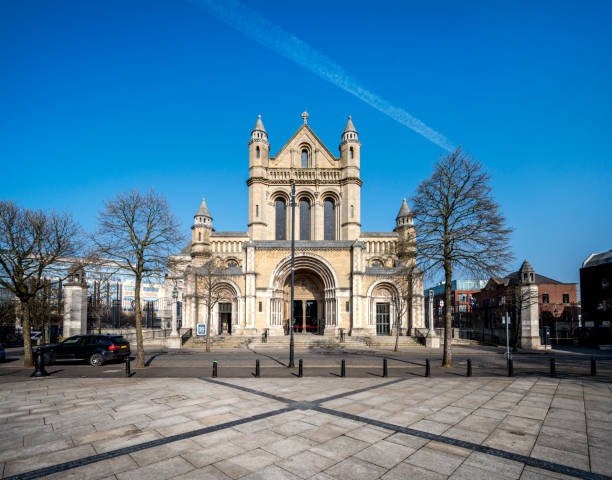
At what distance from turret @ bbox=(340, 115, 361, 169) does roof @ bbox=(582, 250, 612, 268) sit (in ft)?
110

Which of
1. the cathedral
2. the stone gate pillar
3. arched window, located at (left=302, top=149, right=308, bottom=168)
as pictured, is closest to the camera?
the stone gate pillar

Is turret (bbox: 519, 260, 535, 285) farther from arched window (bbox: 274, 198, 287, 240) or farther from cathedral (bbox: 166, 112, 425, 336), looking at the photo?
arched window (bbox: 274, 198, 287, 240)

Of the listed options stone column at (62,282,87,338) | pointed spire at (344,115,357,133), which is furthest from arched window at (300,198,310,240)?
stone column at (62,282,87,338)

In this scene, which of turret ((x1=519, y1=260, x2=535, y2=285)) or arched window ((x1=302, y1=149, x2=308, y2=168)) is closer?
turret ((x1=519, y1=260, x2=535, y2=285))

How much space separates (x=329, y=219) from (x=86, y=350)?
28.9 meters

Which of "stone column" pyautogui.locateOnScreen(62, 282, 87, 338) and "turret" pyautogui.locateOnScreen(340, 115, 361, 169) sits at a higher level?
"turret" pyautogui.locateOnScreen(340, 115, 361, 169)

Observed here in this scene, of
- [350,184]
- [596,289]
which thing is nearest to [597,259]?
[596,289]

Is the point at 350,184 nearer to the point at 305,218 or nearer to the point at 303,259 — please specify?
→ the point at 305,218

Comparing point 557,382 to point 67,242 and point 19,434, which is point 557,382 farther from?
point 67,242

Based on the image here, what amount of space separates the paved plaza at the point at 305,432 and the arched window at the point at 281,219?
1185 inches

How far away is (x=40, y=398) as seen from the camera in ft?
33.8

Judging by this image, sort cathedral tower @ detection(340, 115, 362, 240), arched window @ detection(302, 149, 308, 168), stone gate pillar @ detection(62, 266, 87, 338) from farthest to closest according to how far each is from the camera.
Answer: arched window @ detection(302, 149, 308, 168) → cathedral tower @ detection(340, 115, 362, 240) → stone gate pillar @ detection(62, 266, 87, 338)

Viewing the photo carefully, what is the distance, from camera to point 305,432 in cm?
709

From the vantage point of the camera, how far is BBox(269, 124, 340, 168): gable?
140 ft
